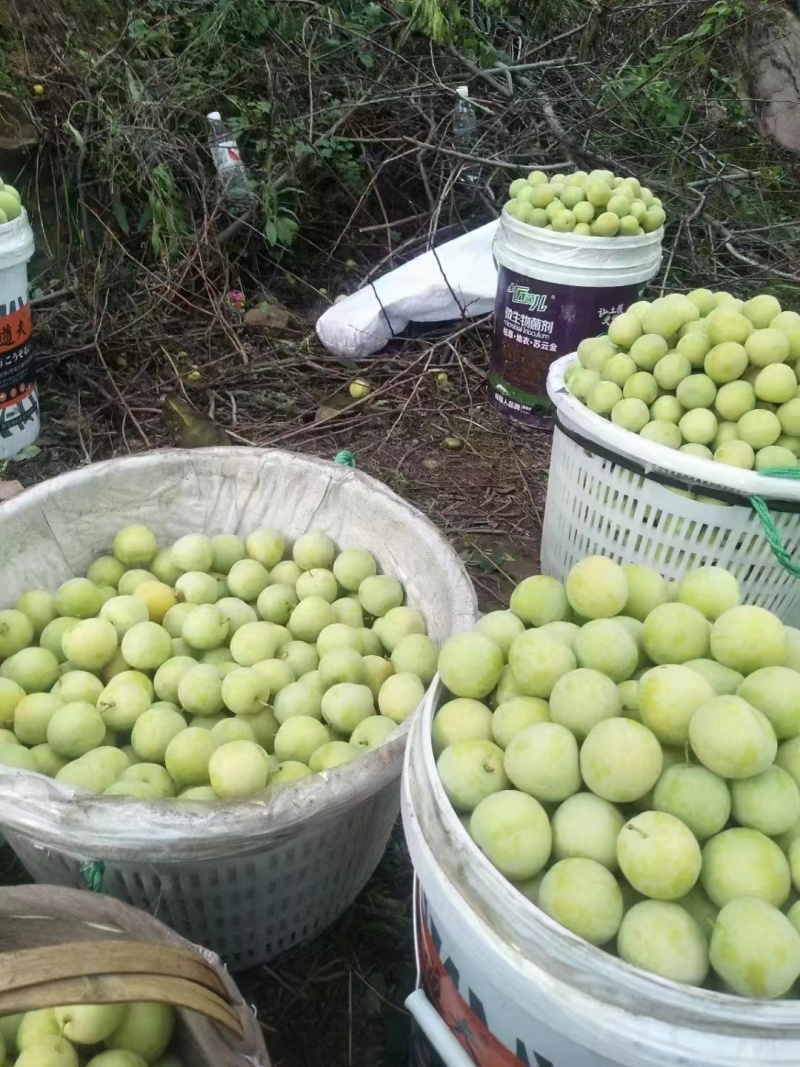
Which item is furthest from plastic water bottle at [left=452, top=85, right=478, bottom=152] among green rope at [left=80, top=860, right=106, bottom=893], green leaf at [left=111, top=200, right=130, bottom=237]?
green rope at [left=80, top=860, right=106, bottom=893]

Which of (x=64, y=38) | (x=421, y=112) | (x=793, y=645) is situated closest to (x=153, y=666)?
(x=793, y=645)

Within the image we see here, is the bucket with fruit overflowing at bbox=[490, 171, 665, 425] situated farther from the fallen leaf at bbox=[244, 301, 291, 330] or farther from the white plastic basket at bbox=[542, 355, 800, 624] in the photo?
the fallen leaf at bbox=[244, 301, 291, 330]

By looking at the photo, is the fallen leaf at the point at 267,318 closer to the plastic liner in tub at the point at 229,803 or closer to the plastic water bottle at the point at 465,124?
the plastic water bottle at the point at 465,124

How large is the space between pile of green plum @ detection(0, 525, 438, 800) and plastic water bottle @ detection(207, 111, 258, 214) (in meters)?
3.01

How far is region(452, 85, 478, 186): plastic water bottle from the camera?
184 inches

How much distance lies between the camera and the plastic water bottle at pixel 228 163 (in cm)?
455

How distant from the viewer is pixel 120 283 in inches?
174

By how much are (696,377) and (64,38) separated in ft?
14.3

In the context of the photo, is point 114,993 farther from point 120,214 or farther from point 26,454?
point 120,214

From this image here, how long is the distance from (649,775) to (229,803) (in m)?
0.71

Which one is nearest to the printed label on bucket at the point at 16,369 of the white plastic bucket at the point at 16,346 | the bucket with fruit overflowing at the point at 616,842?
the white plastic bucket at the point at 16,346

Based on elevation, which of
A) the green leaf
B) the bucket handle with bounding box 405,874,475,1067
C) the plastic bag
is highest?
the green leaf

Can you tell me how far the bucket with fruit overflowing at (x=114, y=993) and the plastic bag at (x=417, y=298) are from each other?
3.32m

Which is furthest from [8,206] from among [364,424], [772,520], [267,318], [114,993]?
[114,993]
